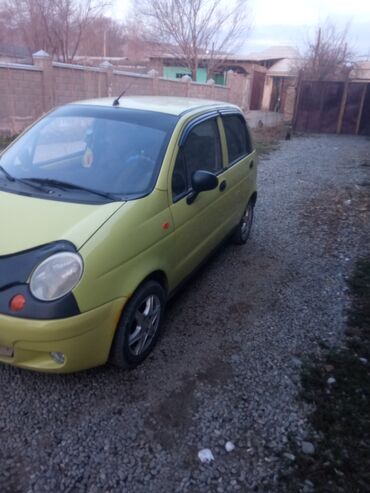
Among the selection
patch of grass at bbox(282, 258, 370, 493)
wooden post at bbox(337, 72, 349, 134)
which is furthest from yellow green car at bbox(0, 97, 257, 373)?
wooden post at bbox(337, 72, 349, 134)

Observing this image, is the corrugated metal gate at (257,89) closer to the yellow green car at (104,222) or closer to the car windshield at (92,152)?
the yellow green car at (104,222)

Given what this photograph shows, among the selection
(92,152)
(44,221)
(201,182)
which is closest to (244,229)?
(201,182)

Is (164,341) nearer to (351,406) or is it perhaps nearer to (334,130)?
(351,406)

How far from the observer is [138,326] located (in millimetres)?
2881

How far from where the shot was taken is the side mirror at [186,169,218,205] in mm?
3275

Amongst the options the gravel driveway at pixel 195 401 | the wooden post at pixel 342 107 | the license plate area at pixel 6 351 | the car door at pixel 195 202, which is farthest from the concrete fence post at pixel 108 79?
the license plate area at pixel 6 351

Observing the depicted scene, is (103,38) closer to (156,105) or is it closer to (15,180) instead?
(156,105)

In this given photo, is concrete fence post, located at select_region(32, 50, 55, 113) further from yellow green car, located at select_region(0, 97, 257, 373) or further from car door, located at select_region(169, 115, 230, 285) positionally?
car door, located at select_region(169, 115, 230, 285)

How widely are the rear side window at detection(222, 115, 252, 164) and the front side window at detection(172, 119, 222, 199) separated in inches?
13.6

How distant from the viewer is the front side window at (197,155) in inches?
128

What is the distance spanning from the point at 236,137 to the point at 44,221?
284cm

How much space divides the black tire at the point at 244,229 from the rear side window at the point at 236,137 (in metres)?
0.74

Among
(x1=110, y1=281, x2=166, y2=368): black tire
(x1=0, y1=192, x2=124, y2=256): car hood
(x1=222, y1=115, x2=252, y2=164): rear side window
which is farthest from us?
(x1=222, y1=115, x2=252, y2=164): rear side window

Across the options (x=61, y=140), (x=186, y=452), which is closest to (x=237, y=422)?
(x=186, y=452)
